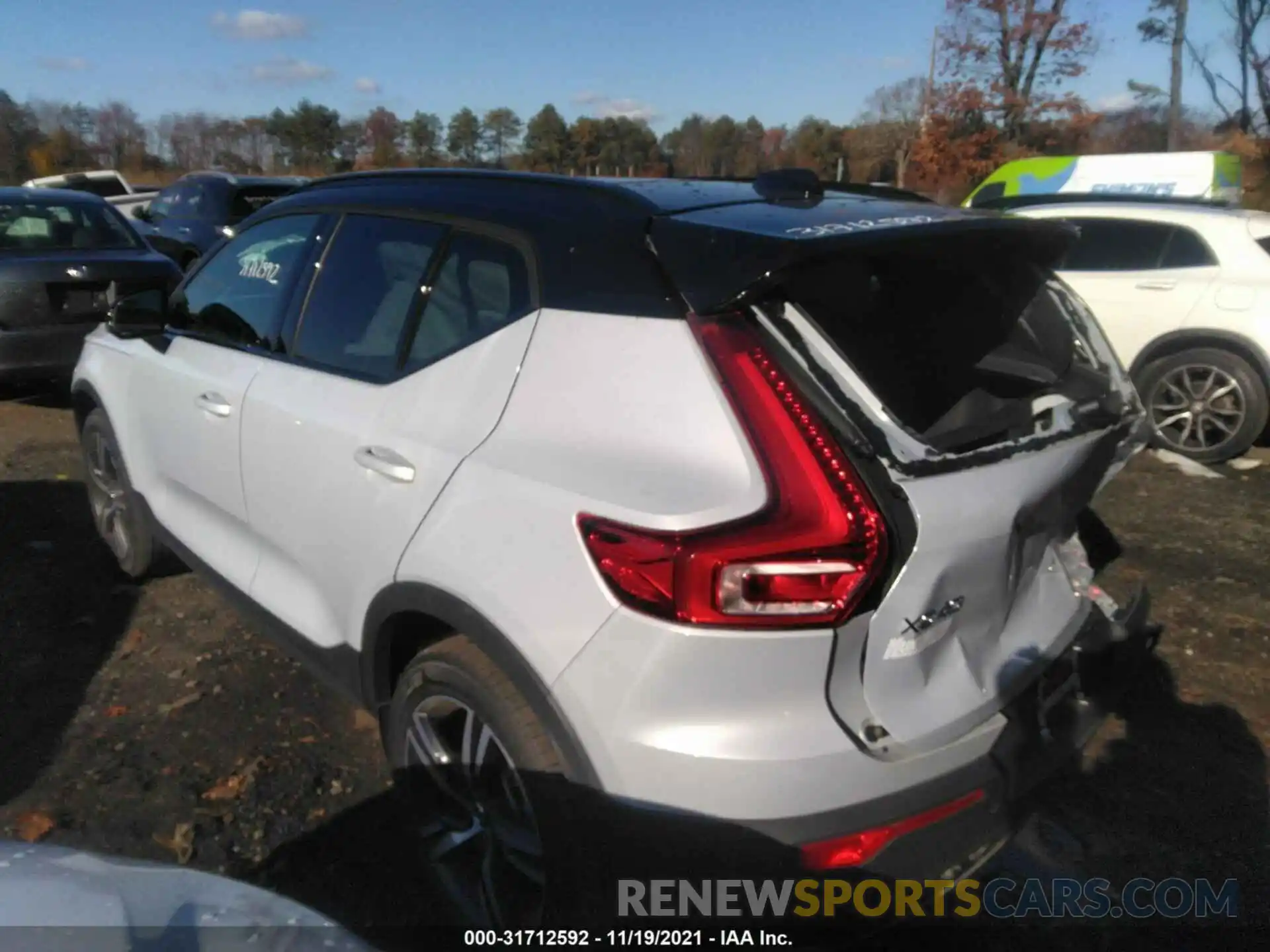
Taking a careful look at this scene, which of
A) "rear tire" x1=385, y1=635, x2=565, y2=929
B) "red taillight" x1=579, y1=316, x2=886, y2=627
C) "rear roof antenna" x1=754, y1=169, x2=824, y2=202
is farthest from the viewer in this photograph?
"rear roof antenna" x1=754, y1=169, x2=824, y2=202

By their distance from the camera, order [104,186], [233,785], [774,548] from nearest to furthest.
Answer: [774,548], [233,785], [104,186]

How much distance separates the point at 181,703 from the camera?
3.48 metres

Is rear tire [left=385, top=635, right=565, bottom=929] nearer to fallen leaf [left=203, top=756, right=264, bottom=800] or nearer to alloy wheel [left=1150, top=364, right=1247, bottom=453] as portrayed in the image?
fallen leaf [left=203, top=756, right=264, bottom=800]

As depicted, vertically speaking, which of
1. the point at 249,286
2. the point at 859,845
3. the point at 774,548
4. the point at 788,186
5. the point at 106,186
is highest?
the point at 788,186

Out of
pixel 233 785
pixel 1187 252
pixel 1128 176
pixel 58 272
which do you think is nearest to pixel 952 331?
pixel 233 785

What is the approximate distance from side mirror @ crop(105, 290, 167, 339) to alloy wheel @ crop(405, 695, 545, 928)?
6.70 feet

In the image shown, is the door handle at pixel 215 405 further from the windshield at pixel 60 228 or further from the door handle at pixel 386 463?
the windshield at pixel 60 228

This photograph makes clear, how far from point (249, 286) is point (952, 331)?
7.54 feet

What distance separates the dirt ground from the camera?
9.14 ft

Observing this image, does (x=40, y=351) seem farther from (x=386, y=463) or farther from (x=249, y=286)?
(x=386, y=463)

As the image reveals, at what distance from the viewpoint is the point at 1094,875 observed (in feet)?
8.98

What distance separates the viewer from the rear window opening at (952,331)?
209 cm

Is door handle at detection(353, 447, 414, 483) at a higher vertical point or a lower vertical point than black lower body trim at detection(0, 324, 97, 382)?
higher

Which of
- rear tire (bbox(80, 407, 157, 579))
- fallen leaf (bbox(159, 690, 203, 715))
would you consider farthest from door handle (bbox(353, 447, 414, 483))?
rear tire (bbox(80, 407, 157, 579))
